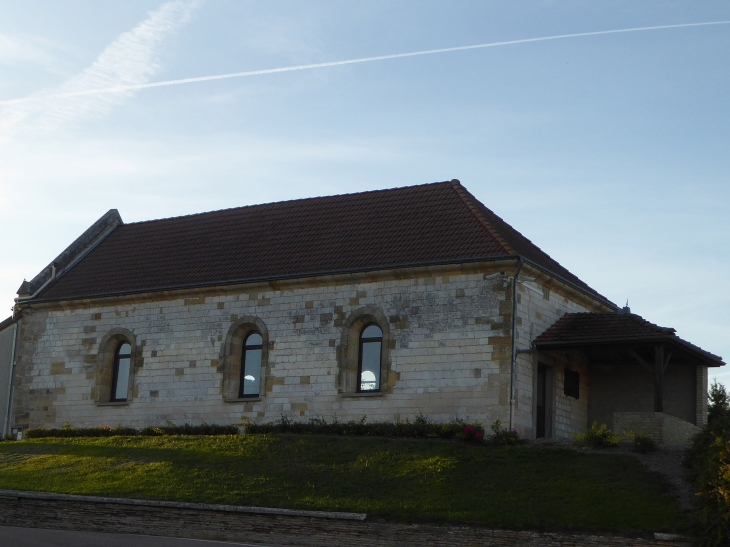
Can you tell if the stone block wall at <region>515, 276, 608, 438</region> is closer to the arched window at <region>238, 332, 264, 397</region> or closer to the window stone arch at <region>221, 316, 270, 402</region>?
the window stone arch at <region>221, 316, 270, 402</region>

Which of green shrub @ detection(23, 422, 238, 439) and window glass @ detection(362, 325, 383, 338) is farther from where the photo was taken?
green shrub @ detection(23, 422, 238, 439)

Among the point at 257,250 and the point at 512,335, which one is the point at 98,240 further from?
the point at 512,335

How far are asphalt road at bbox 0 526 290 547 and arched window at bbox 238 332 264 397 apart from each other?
31.3 ft

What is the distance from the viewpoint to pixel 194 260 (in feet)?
108

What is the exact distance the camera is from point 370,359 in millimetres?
28641

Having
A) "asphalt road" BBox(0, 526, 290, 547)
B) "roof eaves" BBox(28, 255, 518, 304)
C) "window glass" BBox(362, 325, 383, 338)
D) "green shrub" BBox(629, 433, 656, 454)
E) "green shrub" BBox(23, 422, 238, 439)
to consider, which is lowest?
"asphalt road" BBox(0, 526, 290, 547)

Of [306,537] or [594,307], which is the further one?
[594,307]

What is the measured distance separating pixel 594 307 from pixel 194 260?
1221 centimetres

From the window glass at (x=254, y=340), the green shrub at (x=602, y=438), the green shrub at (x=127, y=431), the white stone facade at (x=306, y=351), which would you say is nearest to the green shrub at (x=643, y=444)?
the green shrub at (x=602, y=438)

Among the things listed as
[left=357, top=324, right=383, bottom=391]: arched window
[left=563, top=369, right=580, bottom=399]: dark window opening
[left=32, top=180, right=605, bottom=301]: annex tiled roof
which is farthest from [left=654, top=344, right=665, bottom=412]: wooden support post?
[left=357, top=324, right=383, bottom=391]: arched window

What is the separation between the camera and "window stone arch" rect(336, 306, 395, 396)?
1098 inches

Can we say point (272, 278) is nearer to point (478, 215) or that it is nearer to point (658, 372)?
point (478, 215)

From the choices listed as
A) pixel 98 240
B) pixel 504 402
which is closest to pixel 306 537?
pixel 504 402

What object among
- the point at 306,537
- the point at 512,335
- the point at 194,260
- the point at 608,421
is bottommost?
the point at 306,537
